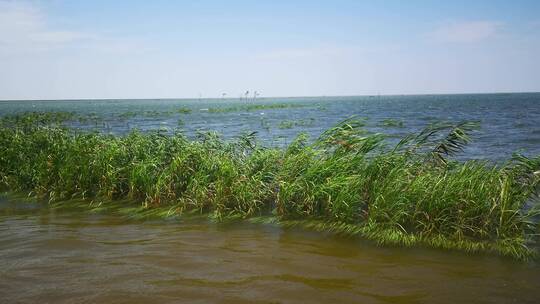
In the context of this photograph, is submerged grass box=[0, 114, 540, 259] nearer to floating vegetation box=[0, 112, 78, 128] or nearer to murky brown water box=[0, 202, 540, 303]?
murky brown water box=[0, 202, 540, 303]

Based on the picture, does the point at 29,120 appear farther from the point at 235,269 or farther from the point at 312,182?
the point at 235,269

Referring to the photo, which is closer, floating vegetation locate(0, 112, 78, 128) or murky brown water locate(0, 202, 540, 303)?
murky brown water locate(0, 202, 540, 303)

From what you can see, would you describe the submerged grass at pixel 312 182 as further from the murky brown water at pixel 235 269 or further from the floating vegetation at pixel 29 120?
the floating vegetation at pixel 29 120

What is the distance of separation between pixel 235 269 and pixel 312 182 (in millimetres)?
3028

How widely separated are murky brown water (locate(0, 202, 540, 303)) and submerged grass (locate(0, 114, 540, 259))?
2.54 ft

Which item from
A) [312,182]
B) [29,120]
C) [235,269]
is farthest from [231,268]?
[29,120]

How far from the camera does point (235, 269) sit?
19.7 ft

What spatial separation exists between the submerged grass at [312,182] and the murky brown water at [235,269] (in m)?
0.77

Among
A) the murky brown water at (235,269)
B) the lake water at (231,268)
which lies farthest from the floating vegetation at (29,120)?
the murky brown water at (235,269)

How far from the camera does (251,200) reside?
9.01 m

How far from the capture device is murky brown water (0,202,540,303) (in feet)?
16.7

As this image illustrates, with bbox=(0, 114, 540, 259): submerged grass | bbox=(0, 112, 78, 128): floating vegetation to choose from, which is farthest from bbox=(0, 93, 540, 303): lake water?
bbox=(0, 112, 78, 128): floating vegetation

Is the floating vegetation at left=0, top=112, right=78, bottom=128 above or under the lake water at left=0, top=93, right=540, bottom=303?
above

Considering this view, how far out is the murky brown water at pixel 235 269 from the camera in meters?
5.09
